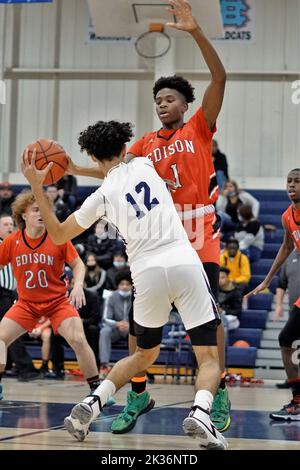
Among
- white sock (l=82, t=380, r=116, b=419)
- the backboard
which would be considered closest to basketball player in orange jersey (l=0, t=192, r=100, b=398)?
white sock (l=82, t=380, r=116, b=419)

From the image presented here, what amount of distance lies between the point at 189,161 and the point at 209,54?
73 cm

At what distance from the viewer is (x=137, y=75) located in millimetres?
21828

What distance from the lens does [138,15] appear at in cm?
1588

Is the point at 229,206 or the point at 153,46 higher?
the point at 153,46

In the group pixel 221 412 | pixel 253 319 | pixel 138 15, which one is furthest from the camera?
pixel 138 15

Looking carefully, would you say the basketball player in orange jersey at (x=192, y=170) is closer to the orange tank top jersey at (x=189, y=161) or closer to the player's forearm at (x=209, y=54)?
the orange tank top jersey at (x=189, y=161)

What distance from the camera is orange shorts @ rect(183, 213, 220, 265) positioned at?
5246 mm

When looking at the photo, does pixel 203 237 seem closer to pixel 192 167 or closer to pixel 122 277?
pixel 192 167

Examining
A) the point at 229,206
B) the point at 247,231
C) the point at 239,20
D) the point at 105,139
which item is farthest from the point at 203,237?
the point at 239,20

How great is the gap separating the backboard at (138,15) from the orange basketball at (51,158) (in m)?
10.4

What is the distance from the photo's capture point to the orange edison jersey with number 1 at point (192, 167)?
5.22m

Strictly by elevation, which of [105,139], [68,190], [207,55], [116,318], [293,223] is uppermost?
[207,55]

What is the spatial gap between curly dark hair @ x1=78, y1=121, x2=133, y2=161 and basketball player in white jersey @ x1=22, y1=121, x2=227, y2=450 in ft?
0.04

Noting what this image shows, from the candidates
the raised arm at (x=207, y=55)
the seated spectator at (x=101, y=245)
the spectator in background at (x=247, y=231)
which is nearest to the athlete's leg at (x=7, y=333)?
the raised arm at (x=207, y=55)
